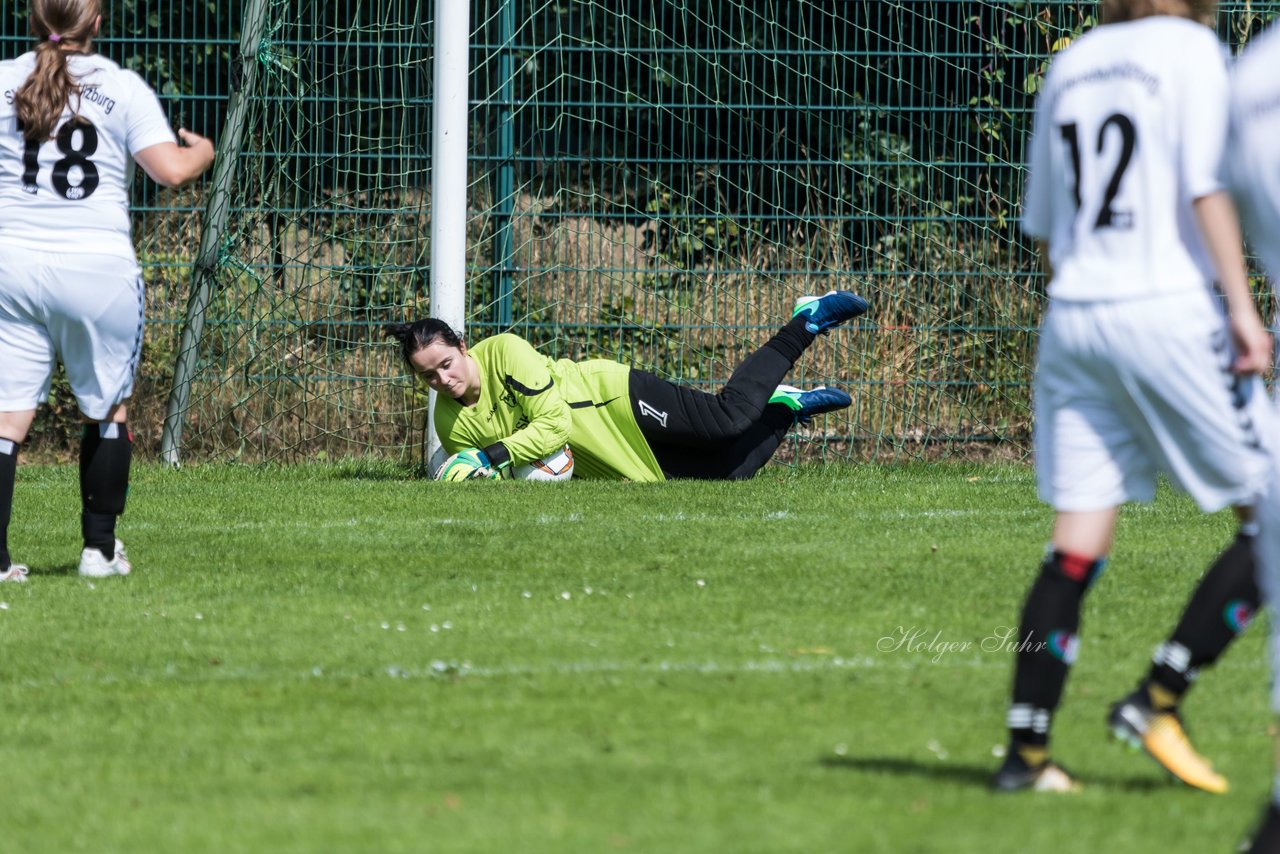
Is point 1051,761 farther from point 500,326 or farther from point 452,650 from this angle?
point 500,326

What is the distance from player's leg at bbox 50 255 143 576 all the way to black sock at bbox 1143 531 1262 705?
3651 mm

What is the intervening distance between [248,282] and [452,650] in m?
5.62

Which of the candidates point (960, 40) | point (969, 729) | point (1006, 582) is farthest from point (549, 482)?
point (969, 729)

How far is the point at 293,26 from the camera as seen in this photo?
9930mm

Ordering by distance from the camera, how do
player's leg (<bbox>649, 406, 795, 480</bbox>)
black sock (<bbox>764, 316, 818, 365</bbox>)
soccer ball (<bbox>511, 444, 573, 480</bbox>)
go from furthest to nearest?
black sock (<bbox>764, 316, 818, 365</bbox>) < player's leg (<bbox>649, 406, 795, 480</bbox>) < soccer ball (<bbox>511, 444, 573, 480</bbox>)

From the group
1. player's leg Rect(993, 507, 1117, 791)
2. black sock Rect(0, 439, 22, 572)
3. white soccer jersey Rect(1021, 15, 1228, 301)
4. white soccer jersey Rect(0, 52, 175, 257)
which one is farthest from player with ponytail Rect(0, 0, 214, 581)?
player's leg Rect(993, 507, 1117, 791)

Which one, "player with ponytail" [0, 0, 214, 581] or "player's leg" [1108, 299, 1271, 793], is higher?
"player with ponytail" [0, 0, 214, 581]

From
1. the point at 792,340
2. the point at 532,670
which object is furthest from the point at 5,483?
the point at 792,340

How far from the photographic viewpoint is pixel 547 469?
8.55 metres

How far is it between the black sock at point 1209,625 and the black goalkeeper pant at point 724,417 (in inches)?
202

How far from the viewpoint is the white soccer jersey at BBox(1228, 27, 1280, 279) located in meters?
2.42

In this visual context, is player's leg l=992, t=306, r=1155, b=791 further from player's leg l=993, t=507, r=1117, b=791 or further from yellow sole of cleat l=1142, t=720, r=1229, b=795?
yellow sole of cleat l=1142, t=720, r=1229, b=795

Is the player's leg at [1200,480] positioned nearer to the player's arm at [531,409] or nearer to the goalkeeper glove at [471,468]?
A: the player's arm at [531,409]

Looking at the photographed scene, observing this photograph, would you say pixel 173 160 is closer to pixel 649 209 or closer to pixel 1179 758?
pixel 1179 758
